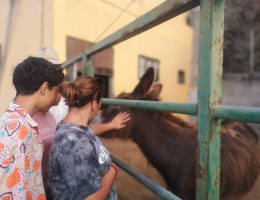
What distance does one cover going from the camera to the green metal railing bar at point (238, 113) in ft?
2.12

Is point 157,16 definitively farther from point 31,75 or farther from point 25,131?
point 25,131

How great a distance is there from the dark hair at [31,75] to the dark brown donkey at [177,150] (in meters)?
0.89

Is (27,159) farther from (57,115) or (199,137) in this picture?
(57,115)

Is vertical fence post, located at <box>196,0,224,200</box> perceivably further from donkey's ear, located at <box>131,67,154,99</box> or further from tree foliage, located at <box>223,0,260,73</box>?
tree foliage, located at <box>223,0,260,73</box>

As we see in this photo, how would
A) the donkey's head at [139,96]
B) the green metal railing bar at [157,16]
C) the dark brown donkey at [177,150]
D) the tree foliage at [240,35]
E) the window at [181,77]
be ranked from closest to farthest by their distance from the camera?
the green metal railing bar at [157,16] < the dark brown donkey at [177,150] < the donkey's head at [139,96] < the tree foliage at [240,35] < the window at [181,77]

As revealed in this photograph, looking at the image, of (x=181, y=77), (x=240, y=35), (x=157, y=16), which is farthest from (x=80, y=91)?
(x=240, y=35)

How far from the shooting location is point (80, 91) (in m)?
1.15

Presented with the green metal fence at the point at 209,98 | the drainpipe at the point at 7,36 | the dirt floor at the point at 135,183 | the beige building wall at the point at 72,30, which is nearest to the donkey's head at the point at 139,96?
the dirt floor at the point at 135,183

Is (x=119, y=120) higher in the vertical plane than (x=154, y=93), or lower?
lower

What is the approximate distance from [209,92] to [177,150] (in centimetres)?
104

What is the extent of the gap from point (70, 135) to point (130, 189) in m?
2.68

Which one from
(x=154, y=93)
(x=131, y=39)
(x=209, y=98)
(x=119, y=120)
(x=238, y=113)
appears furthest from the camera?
(x=131, y=39)

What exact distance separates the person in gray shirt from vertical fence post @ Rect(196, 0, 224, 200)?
46 cm

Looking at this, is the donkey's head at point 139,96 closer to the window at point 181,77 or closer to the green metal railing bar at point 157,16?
the green metal railing bar at point 157,16
